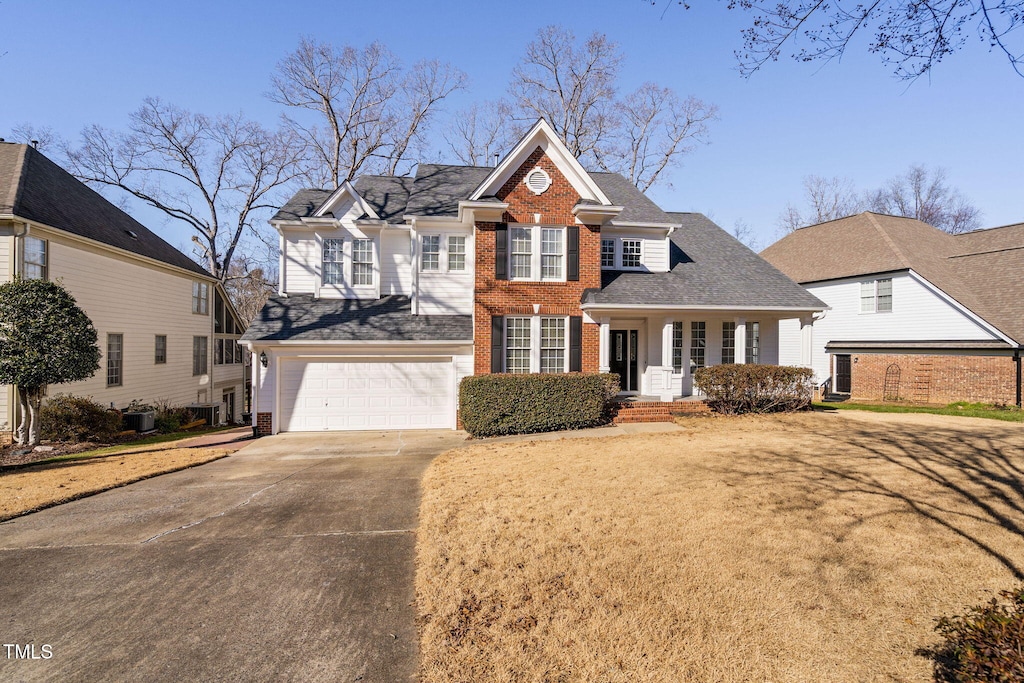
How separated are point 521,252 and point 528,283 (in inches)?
39.7

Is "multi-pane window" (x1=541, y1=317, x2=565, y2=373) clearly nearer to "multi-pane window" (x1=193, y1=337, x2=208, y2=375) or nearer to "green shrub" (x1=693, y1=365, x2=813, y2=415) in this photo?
"green shrub" (x1=693, y1=365, x2=813, y2=415)

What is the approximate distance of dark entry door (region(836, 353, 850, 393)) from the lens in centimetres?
2300

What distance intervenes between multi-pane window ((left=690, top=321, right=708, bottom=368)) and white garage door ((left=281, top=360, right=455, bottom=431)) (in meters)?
8.46

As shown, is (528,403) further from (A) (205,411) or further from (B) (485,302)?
(A) (205,411)

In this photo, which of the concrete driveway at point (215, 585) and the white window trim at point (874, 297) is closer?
the concrete driveway at point (215, 585)

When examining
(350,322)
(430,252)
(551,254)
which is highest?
(430,252)

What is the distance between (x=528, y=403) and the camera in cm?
1309

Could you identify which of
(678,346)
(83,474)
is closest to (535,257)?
(678,346)

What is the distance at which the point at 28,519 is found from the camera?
6.81m

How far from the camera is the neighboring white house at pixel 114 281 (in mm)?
13821

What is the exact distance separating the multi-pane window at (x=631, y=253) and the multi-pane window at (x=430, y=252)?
6.45 metres

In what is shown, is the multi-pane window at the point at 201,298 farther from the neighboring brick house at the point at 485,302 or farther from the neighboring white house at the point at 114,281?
the neighboring brick house at the point at 485,302

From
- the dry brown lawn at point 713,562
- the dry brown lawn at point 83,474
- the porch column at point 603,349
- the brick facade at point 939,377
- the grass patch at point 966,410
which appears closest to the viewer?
the dry brown lawn at point 713,562

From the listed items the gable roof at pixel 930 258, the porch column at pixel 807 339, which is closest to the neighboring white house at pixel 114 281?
the porch column at pixel 807 339
